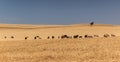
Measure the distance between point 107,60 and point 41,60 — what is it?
4.81 metres

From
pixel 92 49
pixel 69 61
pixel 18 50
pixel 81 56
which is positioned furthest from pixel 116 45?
pixel 18 50

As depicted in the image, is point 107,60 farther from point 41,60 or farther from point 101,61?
point 41,60

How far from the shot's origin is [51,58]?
2064 centimetres

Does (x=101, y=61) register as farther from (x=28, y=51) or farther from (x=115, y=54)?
(x=28, y=51)

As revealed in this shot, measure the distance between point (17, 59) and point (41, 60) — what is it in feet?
7.02

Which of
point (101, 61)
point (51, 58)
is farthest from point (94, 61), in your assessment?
point (51, 58)

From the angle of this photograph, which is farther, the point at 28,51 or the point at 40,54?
the point at 28,51

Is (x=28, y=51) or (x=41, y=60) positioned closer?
(x=41, y=60)

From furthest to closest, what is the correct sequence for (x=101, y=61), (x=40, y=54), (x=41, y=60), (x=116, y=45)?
(x=116, y=45) < (x=40, y=54) < (x=41, y=60) < (x=101, y=61)

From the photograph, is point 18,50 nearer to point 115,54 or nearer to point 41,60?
point 41,60

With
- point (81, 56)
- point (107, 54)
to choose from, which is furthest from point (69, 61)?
point (107, 54)

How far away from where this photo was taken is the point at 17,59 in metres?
21.2

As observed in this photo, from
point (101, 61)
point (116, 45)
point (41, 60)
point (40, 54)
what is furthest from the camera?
point (116, 45)

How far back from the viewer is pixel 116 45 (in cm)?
2409
